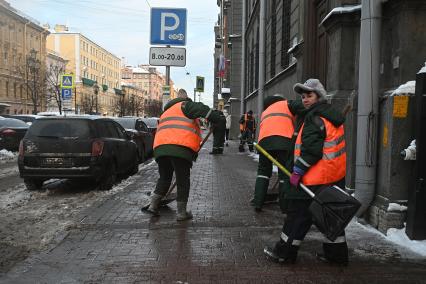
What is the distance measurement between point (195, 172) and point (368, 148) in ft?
22.2

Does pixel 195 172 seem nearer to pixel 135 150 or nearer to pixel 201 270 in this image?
pixel 135 150

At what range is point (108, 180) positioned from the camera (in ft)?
32.2

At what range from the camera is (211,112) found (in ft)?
21.3

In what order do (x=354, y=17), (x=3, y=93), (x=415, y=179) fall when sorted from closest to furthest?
(x=415, y=179), (x=354, y=17), (x=3, y=93)

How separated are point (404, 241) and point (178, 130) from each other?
3128 mm

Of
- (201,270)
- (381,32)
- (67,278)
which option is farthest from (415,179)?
(67,278)

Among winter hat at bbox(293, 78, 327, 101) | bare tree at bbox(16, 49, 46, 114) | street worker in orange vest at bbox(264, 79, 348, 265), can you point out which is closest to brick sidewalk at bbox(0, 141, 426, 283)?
street worker in orange vest at bbox(264, 79, 348, 265)

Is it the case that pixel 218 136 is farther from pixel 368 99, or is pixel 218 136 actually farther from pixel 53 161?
pixel 368 99

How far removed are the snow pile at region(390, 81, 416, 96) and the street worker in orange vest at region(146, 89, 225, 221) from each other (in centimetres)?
229

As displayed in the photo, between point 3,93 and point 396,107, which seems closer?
point 396,107

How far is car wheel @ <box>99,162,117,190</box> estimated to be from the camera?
9703 mm

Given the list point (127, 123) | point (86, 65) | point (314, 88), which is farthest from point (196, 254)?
point (86, 65)

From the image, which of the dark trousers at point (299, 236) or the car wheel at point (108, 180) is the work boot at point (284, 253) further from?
the car wheel at point (108, 180)

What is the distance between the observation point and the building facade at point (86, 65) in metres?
95.1
